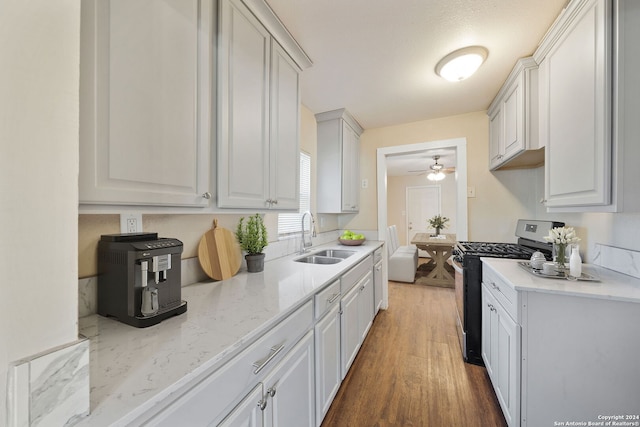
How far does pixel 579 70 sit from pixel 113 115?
218 cm

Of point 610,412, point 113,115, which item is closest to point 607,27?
point 610,412

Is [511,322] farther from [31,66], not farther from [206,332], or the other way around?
[31,66]

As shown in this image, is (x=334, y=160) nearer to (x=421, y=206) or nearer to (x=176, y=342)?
(x=176, y=342)

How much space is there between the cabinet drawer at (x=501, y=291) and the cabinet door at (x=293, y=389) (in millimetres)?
1104

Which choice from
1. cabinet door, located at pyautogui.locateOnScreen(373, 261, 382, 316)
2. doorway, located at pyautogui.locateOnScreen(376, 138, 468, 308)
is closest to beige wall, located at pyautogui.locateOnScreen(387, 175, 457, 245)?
doorway, located at pyautogui.locateOnScreen(376, 138, 468, 308)

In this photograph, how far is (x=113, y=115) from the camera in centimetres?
75

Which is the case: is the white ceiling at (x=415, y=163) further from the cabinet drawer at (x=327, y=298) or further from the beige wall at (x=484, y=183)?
the cabinet drawer at (x=327, y=298)

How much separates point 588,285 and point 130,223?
2.23 meters

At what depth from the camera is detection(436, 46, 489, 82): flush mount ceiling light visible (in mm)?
1745

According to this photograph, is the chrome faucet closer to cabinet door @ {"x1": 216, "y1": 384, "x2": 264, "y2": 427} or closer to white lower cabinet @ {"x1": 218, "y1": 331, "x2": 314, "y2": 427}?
white lower cabinet @ {"x1": 218, "y1": 331, "x2": 314, "y2": 427}

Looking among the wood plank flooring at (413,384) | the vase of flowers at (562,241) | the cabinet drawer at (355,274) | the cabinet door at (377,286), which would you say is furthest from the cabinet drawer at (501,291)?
the cabinet door at (377,286)

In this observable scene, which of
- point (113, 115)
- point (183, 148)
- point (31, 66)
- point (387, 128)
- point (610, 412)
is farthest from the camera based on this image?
point (387, 128)

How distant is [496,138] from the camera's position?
8.03 ft

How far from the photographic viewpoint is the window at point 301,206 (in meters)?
2.33
